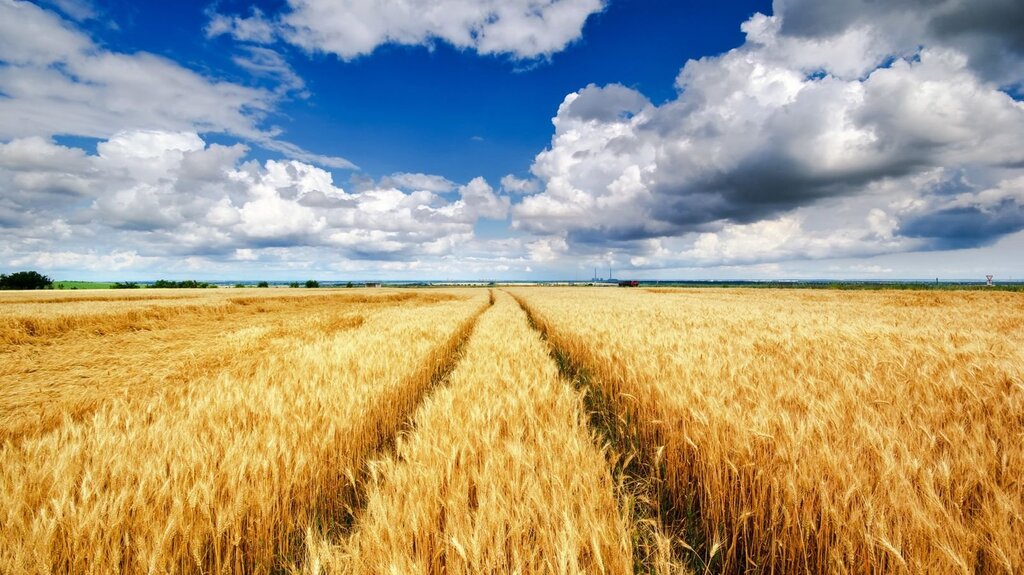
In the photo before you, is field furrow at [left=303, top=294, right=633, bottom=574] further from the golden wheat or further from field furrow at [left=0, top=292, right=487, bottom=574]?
field furrow at [left=0, top=292, right=487, bottom=574]

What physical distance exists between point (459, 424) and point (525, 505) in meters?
1.25

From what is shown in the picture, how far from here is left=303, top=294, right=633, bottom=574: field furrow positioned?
1.53 meters

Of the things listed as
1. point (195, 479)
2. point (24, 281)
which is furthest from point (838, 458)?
point (24, 281)

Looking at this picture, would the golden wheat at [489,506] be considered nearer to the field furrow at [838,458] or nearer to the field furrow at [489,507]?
the field furrow at [489,507]

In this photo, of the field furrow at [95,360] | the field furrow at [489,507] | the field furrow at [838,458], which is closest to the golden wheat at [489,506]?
the field furrow at [489,507]

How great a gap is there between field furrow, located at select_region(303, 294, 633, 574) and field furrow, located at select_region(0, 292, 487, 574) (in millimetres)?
391

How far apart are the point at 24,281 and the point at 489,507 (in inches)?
4071

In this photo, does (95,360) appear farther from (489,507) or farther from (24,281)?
(24,281)

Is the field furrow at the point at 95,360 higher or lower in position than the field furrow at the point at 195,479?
lower

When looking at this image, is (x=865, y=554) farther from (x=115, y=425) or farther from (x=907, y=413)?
(x=115, y=425)

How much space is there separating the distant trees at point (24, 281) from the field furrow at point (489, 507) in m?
98.0

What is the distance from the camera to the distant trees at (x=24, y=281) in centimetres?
6276

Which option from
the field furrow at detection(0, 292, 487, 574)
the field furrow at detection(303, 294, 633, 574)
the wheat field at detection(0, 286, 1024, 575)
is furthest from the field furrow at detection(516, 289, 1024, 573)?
the field furrow at detection(0, 292, 487, 574)

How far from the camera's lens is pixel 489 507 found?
180 centimetres
